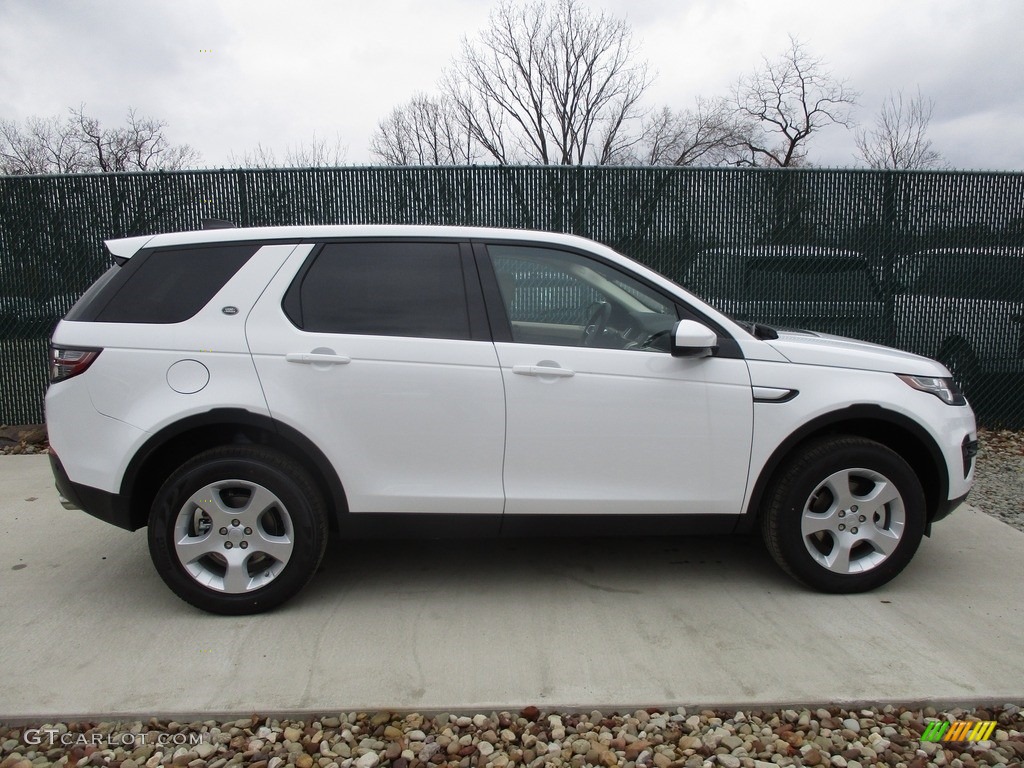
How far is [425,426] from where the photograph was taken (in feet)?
11.1

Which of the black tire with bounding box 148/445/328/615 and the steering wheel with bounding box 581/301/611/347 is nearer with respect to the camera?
the black tire with bounding box 148/445/328/615

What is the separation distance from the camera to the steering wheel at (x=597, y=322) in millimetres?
3682

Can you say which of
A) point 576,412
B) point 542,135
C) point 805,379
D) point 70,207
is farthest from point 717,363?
point 542,135

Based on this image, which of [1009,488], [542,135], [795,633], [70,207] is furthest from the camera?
[542,135]

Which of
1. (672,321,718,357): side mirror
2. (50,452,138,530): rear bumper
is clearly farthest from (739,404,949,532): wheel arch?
(50,452,138,530): rear bumper

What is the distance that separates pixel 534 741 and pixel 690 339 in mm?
1748

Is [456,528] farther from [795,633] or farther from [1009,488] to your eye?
[1009,488]

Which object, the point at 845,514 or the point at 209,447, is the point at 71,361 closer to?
the point at 209,447

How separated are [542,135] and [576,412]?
3184cm

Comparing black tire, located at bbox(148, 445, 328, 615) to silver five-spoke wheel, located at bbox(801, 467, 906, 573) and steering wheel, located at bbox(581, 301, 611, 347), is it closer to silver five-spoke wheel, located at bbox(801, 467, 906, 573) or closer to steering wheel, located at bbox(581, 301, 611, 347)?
steering wheel, located at bbox(581, 301, 611, 347)

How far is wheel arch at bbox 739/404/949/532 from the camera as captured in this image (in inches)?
139

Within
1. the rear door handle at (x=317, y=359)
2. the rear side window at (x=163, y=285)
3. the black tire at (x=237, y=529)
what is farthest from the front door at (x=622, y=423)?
the rear side window at (x=163, y=285)

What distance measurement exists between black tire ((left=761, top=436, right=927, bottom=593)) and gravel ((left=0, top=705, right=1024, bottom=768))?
88 centimetres

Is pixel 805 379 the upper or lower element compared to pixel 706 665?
upper
